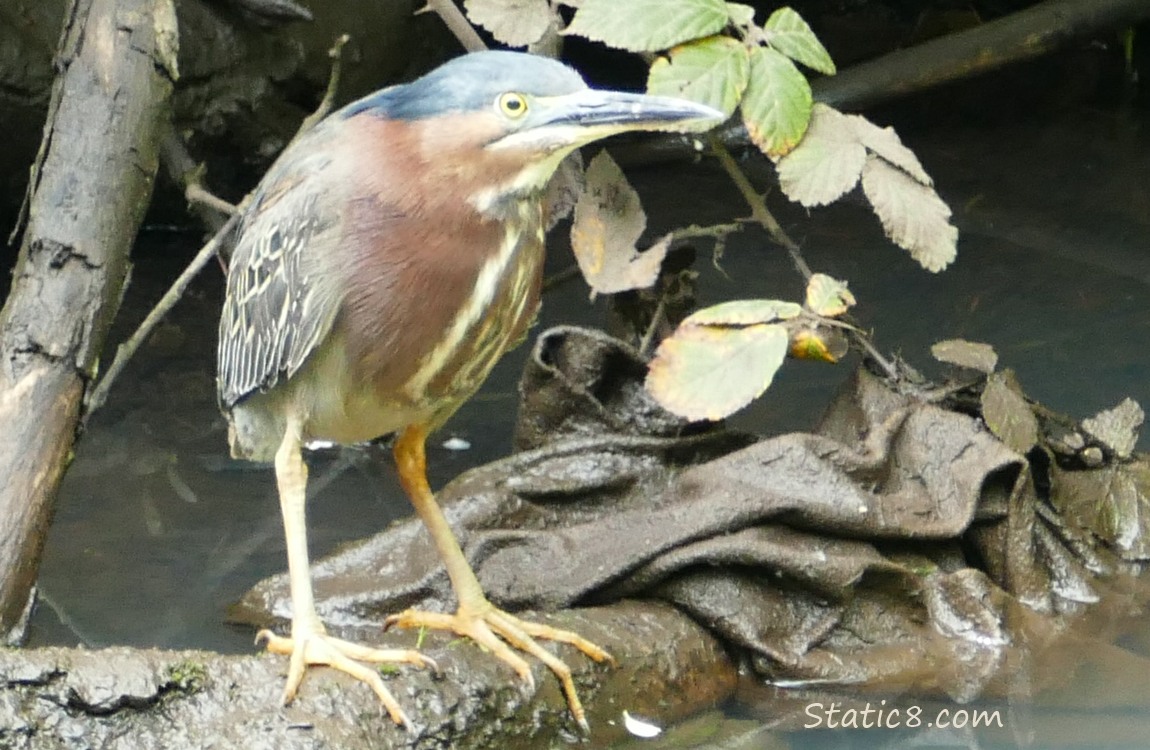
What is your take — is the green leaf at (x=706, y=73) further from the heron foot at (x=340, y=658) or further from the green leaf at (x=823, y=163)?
the heron foot at (x=340, y=658)

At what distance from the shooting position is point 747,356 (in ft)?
9.91

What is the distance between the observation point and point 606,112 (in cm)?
217

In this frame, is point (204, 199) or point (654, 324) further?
point (204, 199)

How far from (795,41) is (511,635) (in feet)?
5.22

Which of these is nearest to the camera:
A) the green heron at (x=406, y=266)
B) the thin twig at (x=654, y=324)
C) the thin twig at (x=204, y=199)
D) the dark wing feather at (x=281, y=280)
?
the green heron at (x=406, y=266)

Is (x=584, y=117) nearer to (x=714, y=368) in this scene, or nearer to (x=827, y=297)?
(x=714, y=368)

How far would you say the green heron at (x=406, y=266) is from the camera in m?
2.22

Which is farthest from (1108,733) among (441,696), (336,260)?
(336,260)

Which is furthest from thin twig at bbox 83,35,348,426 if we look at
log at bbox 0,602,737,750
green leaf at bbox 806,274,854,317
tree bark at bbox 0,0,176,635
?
green leaf at bbox 806,274,854,317

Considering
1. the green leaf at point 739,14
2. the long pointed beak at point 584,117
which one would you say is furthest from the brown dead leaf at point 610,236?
the long pointed beak at point 584,117

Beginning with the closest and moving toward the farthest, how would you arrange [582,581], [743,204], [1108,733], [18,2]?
[1108,733] < [582,581] < [18,2] < [743,204]

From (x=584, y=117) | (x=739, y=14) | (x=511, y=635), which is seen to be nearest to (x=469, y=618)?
(x=511, y=635)

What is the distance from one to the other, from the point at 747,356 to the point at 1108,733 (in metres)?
1.04

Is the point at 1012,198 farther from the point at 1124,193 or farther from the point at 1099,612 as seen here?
the point at 1099,612
